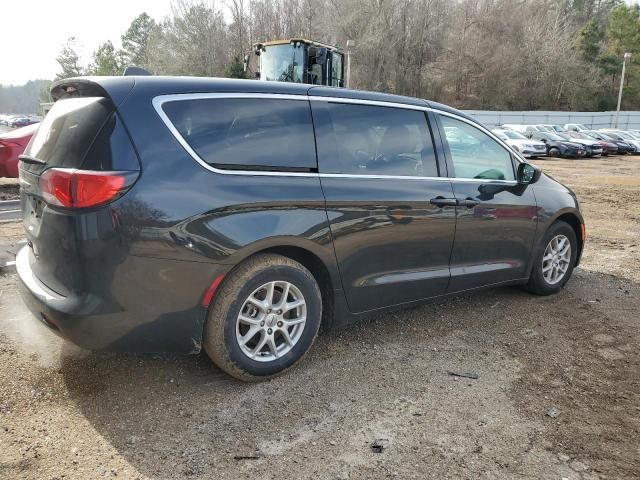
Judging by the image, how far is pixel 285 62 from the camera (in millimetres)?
14891

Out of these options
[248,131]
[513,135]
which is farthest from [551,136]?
[248,131]

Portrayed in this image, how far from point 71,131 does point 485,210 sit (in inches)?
121

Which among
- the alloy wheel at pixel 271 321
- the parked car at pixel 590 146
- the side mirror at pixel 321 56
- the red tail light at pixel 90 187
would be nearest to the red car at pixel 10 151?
the red tail light at pixel 90 187

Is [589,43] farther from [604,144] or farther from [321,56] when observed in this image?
[321,56]

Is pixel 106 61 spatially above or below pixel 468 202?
above

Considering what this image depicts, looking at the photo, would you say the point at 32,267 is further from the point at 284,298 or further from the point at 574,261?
the point at 574,261

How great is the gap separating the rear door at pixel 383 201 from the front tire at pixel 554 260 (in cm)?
139

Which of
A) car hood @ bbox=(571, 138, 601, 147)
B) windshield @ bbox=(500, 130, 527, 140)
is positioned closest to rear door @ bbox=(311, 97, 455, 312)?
windshield @ bbox=(500, 130, 527, 140)

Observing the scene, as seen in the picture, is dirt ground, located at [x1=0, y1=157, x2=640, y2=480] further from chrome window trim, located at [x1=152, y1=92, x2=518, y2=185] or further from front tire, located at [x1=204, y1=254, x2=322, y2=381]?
chrome window trim, located at [x1=152, y1=92, x2=518, y2=185]

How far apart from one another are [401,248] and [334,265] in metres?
0.61

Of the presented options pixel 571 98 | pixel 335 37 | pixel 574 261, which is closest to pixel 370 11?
pixel 335 37

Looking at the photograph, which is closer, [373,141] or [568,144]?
[373,141]

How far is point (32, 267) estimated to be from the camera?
3057 millimetres

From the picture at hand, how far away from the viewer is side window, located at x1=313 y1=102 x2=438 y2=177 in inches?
135
